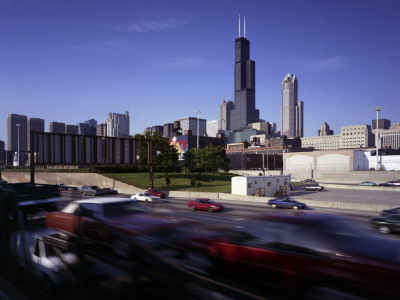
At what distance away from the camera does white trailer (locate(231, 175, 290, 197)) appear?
31328 mm

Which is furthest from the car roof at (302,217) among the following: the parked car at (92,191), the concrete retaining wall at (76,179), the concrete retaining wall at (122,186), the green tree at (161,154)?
the green tree at (161,154)

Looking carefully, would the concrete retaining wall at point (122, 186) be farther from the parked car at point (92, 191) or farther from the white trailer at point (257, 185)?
the parked car at point (92, 191)

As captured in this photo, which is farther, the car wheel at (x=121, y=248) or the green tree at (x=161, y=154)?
the green tree at (x=161, y=154)

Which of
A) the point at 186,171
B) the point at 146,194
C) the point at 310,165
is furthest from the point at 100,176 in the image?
the point at 310,165

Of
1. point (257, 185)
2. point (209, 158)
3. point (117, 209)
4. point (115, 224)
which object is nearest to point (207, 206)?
point (257, 185)

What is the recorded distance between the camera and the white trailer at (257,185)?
103 ft

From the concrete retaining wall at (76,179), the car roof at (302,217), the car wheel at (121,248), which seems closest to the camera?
the car wheel at (121,248)

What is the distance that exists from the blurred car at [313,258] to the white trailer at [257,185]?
85.9ft

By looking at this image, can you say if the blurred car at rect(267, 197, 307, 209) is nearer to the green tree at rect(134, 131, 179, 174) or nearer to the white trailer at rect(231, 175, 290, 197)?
the white trailer at rect(231, 175, 290, 197)

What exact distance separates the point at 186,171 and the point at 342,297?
Answer: 6255cm

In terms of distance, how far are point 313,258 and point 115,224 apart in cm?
318

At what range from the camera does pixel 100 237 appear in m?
3.12

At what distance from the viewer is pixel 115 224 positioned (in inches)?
155

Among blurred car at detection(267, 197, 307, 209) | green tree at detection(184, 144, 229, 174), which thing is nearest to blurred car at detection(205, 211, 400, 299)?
blurred car at detection(267, 197, 307, 209)
